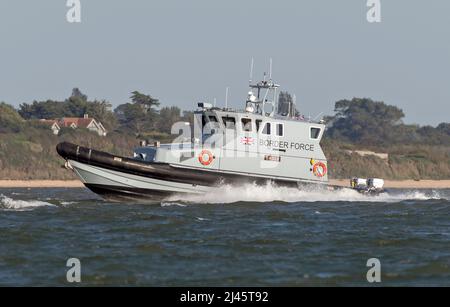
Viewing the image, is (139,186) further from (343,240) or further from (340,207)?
(343,240)

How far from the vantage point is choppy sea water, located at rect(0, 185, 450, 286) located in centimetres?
1795

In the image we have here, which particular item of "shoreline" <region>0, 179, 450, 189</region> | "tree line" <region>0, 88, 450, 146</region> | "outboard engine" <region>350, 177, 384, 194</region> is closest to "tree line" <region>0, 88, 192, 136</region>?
"tree line" <region>0, 88, 450, 146</region>

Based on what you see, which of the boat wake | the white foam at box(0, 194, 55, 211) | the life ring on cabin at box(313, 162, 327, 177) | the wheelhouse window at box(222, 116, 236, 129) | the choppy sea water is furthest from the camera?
the life ring on cabin at box(313, 162, 327, 177)

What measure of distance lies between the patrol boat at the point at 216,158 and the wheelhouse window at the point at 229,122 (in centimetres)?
3

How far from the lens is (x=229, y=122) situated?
3278 cm

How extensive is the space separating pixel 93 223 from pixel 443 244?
9035 millimetres

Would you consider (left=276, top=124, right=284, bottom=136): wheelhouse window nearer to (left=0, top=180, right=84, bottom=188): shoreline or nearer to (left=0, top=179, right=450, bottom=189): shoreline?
(left=0, top=179, right=450, bottom=189): shoreline

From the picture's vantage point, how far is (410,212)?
3108 cm

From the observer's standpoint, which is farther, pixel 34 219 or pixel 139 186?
pixel 139 186

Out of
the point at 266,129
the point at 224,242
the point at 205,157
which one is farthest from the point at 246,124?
the point at 224,242

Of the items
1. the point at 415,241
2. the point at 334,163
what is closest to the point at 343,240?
the point at 415,241

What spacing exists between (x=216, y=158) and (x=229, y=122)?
155 cm

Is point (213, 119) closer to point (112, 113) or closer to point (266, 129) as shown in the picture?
point (266, 129)

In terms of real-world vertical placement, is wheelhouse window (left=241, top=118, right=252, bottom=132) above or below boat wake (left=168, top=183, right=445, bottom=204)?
above
